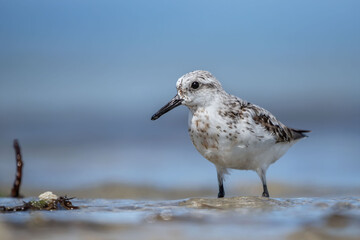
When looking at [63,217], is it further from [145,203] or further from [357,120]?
[357,120]

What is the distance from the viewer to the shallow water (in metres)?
4.39

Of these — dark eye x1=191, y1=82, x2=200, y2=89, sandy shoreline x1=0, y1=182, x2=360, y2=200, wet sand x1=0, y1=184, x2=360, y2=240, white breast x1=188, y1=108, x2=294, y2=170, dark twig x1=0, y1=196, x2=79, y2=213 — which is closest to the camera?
wet sand x1=0, y1=184, x2=360, y2=240

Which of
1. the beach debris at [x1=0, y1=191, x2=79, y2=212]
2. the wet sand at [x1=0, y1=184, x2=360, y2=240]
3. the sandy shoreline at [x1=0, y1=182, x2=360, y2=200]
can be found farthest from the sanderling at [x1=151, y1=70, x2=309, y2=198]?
the sandy shoreline at [x1=0, y1=182, x2=360, y2=200]

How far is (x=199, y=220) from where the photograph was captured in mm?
5094

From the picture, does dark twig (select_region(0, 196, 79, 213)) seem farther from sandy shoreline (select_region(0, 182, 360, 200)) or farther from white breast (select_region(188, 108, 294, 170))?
sandy shoreline (select_region(0, 182, 360, 200))

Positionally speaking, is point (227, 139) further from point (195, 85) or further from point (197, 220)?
point (197, 220)

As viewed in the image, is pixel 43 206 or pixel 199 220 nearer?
pixel 199 220

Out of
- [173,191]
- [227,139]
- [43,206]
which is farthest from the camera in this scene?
[173,191]

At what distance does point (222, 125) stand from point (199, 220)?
6.48 feet

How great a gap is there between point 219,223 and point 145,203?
1585mm

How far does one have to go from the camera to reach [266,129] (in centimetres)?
728

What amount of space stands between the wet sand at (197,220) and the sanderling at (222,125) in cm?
85

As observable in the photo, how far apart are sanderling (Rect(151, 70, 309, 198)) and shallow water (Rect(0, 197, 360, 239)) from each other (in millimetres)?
870

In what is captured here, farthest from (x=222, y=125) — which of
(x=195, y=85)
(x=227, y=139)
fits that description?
(x=195, y=85)
